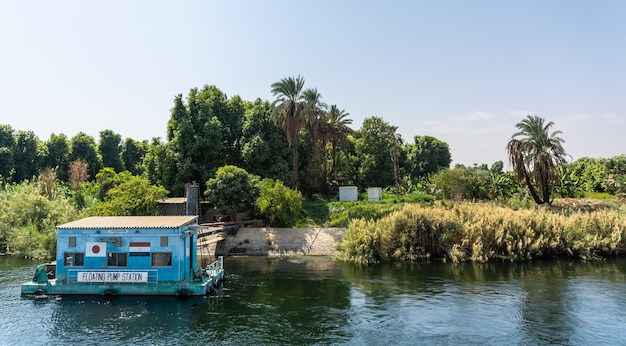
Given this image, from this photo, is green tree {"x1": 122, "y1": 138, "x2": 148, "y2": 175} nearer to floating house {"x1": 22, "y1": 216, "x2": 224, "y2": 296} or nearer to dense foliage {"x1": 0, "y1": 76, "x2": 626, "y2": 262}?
dense foliage {"x1": 0, "y1": 76, "x2": 626, "y2": 262}

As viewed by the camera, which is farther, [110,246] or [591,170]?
[591,170]

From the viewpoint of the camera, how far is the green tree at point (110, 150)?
323 feet

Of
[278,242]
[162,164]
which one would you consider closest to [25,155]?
[162,164]

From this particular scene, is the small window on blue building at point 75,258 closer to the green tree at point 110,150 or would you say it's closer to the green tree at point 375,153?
the green tree at point 375,153

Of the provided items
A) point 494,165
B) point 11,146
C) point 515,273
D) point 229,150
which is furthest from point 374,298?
point 494,165

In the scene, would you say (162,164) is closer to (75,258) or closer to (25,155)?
(75,258)

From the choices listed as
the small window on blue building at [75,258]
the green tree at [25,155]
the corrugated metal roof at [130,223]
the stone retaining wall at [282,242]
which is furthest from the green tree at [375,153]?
the green tree at [25,155]

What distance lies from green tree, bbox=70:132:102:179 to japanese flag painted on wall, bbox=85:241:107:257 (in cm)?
6619

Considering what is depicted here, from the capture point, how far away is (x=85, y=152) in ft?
300

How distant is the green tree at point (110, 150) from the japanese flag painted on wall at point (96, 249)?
72.9 meters

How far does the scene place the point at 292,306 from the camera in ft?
91.6

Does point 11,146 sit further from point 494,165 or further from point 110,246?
point 494,165

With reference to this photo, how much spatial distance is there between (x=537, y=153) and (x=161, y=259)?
51.7 meters

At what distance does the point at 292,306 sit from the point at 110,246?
1357 cm
